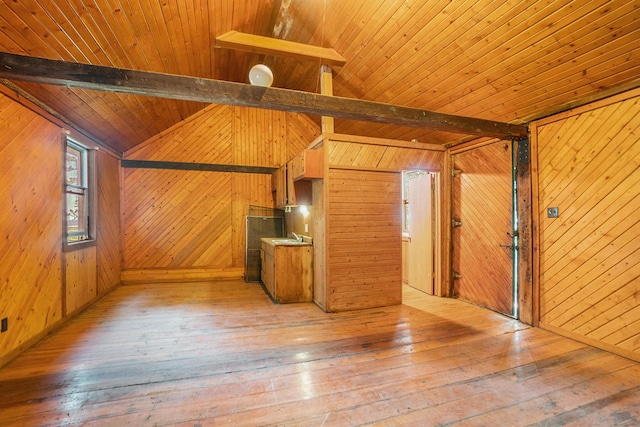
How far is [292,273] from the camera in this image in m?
4.56

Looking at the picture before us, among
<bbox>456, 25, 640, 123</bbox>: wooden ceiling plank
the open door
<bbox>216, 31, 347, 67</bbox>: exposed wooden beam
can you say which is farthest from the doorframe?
<bbox>216, 31, 347, 67</bbox>: exposed wooden beam

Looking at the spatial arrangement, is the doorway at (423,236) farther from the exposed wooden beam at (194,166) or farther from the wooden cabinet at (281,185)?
the exposed wooden beam at (194,166)

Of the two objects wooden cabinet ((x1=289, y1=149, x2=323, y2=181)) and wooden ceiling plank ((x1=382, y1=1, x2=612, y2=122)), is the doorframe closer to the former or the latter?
wooden ceiling plank ((x1=382, y1=1, x2=612, y2=122))

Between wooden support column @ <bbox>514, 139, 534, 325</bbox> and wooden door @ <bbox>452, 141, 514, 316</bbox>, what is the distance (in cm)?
17

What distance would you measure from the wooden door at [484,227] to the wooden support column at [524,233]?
0.17 metres

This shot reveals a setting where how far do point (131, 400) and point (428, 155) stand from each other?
4753 millimetres

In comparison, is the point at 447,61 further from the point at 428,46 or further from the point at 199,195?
the point at 199,195

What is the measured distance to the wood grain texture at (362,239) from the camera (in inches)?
159

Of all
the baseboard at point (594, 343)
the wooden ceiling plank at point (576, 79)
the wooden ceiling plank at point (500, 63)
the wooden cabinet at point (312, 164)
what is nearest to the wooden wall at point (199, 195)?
the wooden cabinet at point (312, 164)

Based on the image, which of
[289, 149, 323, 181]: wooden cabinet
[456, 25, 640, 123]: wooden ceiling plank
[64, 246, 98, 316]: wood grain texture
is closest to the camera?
[456, 25, 640, 123]: wooden ceiling plank

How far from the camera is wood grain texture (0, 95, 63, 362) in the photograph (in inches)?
105

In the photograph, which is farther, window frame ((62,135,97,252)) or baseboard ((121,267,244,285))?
baseboard ((121,267,244,285))

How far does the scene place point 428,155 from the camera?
15.3 ft

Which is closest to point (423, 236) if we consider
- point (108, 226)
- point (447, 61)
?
point (447, 61)
